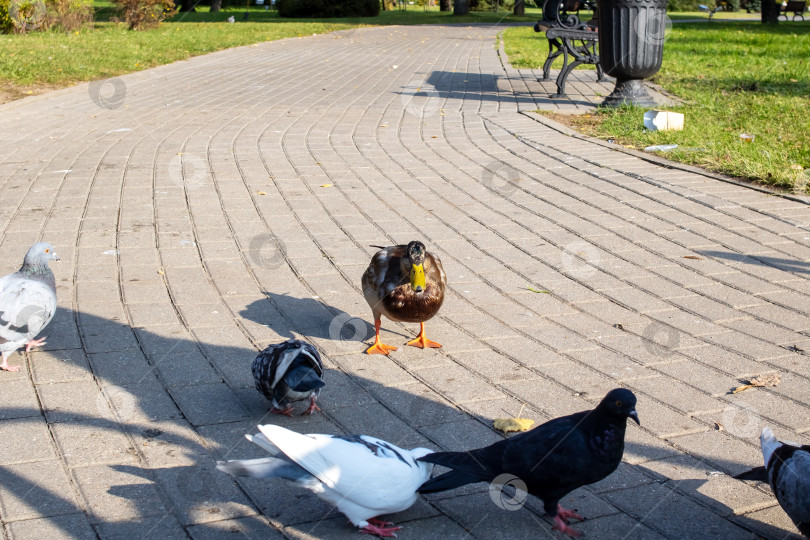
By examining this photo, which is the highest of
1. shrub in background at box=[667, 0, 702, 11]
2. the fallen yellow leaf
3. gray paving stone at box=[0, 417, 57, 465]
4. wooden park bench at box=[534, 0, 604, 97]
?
shrub in background at box=[667, 0, 702, 11]

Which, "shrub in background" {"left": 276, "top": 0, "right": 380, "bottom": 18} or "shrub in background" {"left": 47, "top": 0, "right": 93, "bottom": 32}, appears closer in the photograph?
"shrub in background" {"left": 47, "top": 0, "right": 93, "bottom": 32}

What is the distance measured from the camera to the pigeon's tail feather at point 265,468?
2.67m

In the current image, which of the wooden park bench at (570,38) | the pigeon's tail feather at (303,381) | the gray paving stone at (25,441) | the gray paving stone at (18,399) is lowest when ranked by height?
the gray paving stone at (25,441)

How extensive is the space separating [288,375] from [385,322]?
1.54 m

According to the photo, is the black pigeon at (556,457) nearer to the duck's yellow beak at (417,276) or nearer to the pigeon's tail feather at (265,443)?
the pigeon's tail feather at (265,443)

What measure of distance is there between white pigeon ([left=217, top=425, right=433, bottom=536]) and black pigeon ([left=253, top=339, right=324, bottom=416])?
2.25 ft

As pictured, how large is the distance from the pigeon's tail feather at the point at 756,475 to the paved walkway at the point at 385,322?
13cm

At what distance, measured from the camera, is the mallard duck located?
4254 millimetres

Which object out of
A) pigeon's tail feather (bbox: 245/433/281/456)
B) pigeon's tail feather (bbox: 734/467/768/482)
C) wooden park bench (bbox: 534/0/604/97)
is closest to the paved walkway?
pigeon's tail feather (bbox: 734/467/768/482)

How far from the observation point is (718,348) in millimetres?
4508

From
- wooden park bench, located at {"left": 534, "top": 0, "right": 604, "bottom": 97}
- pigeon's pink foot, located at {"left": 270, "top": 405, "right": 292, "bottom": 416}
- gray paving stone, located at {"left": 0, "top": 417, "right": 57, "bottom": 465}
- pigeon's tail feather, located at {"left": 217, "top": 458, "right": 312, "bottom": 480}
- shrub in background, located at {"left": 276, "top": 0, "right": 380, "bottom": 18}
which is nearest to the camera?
pigeon's tail feather, located at {"left": 217, "top": 458, "right": 312, "bottom": 480}

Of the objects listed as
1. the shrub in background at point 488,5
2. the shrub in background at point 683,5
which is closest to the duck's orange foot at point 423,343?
the shrub in background at point 488,5

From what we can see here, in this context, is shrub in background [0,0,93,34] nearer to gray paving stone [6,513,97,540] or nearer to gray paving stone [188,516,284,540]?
gray paving stone [6,513,97,540]

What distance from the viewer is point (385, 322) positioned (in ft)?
16.6
